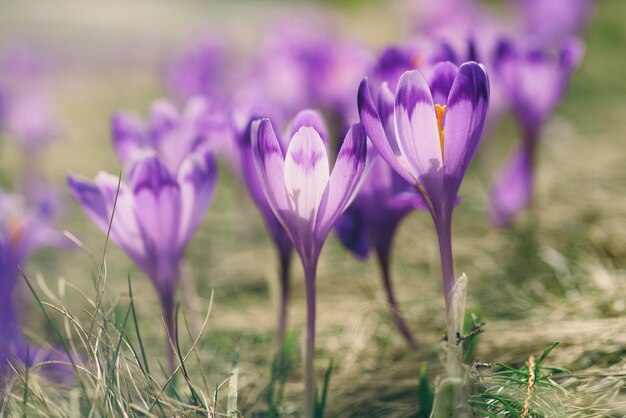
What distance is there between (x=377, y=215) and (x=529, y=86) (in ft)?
2.20

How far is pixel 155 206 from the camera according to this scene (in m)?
1.48

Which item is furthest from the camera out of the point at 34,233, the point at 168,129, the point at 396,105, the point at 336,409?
the point at 34,233

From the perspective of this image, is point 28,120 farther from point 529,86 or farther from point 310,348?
point 310,348

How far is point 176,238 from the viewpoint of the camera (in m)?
1.56

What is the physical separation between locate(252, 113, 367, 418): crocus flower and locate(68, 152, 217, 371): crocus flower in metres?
0.25

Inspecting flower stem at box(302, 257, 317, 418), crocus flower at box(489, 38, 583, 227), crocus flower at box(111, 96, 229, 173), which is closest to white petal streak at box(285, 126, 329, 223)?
flower stem at box(302, 257, 317, 418)

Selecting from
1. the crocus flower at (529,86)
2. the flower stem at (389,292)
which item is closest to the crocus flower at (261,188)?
the flower stem at (389,292)

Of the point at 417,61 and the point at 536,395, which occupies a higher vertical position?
the point at 417,61

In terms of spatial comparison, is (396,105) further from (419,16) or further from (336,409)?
(419,16)

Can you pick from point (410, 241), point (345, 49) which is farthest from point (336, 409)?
point (345, 49)

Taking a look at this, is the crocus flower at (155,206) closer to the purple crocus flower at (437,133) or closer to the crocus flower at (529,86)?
the purple crocus flower at (437,133)

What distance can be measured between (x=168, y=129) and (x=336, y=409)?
765 millimetres

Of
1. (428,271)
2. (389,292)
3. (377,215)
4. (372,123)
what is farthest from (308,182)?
(428,271)

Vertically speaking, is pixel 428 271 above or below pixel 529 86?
below
